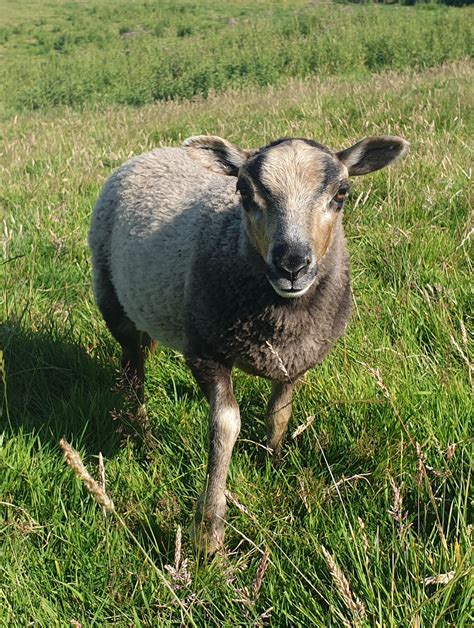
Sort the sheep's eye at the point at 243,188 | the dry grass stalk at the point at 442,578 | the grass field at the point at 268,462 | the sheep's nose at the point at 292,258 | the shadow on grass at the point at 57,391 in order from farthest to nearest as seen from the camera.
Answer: the shadow on grass at the point at 57,391 < the sheep's eye at the point at 243,188 < the sheep's nose at the point at 292,258 < the grass field at the point at 268,462 < the dry grass stalk at the point at 442,578

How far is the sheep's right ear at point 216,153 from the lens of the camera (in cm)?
300

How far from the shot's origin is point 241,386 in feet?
11.4

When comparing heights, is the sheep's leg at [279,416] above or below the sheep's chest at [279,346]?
below

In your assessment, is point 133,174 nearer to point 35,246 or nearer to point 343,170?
point 35,246

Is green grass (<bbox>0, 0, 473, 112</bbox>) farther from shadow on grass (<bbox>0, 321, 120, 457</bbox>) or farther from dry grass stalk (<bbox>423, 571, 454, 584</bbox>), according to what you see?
dry grass stalk (<bbox>423, 571, 454, 584</bbox>)

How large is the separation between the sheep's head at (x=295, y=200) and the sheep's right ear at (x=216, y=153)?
0.05m

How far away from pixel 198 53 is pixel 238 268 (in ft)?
67.3

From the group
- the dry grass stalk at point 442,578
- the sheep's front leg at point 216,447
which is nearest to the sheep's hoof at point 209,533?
the sheep's front leg at point 216,447

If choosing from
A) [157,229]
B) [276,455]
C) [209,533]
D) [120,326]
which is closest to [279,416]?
[276,455]

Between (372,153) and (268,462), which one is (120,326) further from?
(372,153)

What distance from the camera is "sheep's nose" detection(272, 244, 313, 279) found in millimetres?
2334

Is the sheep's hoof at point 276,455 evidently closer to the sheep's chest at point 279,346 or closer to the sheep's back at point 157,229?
the sheep's chest at point 279,346

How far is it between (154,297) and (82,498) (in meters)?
1.14

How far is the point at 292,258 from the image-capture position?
2.33 meters
